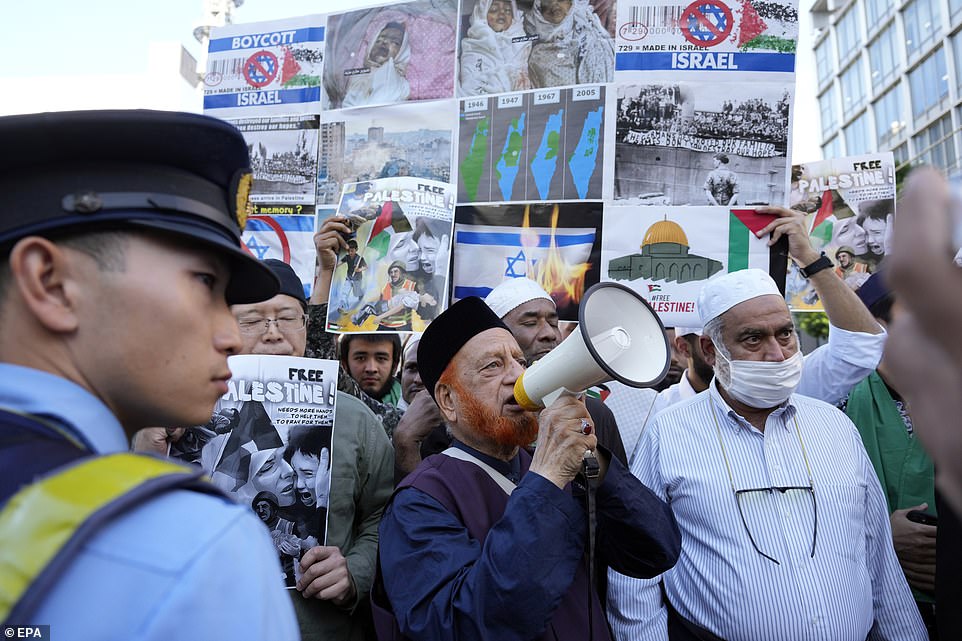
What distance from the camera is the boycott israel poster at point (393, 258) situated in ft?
13.9

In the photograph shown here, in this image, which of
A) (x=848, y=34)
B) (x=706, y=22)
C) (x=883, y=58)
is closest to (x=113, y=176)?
(x=706, y=22)

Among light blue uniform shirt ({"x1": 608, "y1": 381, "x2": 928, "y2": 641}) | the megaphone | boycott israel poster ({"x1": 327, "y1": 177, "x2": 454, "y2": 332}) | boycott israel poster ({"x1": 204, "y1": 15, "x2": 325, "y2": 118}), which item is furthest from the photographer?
boycott israel poster ({"x1": 204, "y1": 15, "x2": 325, "y2": 118})

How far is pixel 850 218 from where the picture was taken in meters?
4.38

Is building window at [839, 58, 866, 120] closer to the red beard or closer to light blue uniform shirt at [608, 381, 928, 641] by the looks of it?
light blue uniform shirt at [608, 381, 928, 641]

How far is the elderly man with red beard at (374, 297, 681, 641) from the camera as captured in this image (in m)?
2.28

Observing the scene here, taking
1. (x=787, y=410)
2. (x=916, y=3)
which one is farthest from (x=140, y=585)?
(x=916, y=3)

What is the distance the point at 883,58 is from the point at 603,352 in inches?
2127

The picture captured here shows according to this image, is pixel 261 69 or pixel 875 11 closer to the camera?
pixel 261 69

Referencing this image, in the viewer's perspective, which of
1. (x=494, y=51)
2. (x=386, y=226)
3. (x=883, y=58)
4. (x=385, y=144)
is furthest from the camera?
(x=883, y=58)

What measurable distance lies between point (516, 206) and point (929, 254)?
389cm

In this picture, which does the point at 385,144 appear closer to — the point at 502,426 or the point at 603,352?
the point at 502,426

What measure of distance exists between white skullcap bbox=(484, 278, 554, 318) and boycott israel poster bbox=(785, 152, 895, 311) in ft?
4.64

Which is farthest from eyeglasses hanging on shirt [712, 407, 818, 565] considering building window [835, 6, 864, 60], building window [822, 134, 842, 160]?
building window [822, 134, 842, 160]

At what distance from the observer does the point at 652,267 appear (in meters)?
4.21
